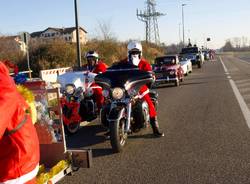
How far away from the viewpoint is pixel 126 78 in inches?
300

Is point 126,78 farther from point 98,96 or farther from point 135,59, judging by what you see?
point 98,96

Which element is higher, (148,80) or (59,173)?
(148,80)

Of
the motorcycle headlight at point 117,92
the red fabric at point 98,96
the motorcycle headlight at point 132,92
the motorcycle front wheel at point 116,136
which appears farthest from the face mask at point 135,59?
the red fabric at point 98,96

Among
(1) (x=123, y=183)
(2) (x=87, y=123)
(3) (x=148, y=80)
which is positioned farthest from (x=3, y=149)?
(2) (x=87, y=123)

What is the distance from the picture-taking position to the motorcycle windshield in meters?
7.61

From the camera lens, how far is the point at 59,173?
424 centimetres

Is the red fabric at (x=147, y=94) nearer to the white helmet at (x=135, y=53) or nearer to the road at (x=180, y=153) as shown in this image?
A: the white helmet at (x=135, y=53)

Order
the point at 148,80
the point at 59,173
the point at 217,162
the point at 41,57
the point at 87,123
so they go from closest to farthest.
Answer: the point at 59,173 < the point at 217,162 < the point at 148,80 < the point at 87,123 < the point at 41,57

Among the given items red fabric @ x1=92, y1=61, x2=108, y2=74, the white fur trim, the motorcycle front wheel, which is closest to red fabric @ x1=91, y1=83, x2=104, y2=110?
red fabric @ x1=92, y1=61, x2=108, y2=74

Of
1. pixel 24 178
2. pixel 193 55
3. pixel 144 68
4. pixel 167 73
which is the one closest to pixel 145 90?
pixel 144 68

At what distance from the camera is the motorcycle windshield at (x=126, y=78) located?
7605 millimetres

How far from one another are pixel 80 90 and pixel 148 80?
2.16m

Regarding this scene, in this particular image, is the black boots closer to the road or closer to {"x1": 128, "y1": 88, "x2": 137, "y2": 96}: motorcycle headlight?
the road

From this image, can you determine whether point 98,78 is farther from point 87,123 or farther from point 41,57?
point 41,57
